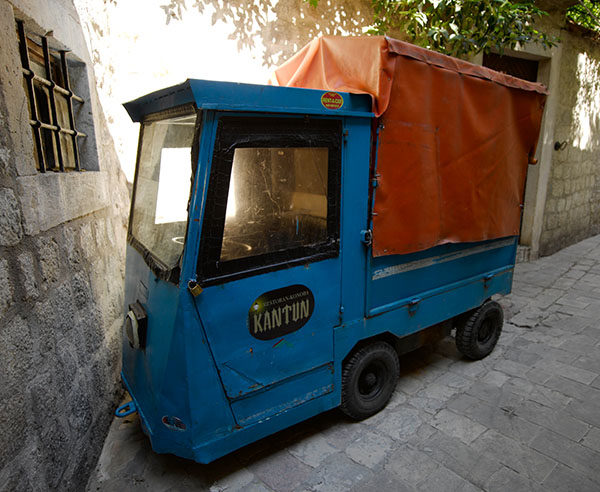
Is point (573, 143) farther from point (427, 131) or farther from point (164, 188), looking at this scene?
point (164, 188)

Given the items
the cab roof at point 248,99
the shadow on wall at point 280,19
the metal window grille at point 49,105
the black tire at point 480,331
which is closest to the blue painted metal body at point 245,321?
the cab roof at point 248,99

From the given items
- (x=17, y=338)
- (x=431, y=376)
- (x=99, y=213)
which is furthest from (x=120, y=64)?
(x=431, y=376)

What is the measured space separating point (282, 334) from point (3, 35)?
214 cm

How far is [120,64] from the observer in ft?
13.1

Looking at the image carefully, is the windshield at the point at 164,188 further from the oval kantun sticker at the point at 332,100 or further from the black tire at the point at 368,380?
the black tire at the point at 368,380

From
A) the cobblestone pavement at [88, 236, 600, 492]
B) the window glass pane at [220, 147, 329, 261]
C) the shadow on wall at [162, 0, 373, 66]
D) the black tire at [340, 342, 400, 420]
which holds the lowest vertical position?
the cobblestone pavement at [88, 236, 600, 492]

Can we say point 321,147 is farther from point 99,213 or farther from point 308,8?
point 308,8

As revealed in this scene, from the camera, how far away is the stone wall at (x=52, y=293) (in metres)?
1.86

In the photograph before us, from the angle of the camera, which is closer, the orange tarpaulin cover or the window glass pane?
the window glass pane

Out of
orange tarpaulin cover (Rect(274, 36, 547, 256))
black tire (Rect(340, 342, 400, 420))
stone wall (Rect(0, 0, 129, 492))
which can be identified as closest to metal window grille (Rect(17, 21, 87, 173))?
stone wall (Rect(0, 0, 129, 492))

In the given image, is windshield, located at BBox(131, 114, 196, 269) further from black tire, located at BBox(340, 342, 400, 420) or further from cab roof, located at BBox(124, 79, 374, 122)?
black tire, located at BBox(340, 342, 400, 420)

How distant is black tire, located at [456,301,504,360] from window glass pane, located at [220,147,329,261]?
2067mm

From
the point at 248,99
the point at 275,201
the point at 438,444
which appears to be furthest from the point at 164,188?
the point at 438,444

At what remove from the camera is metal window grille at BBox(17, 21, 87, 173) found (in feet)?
7.91
